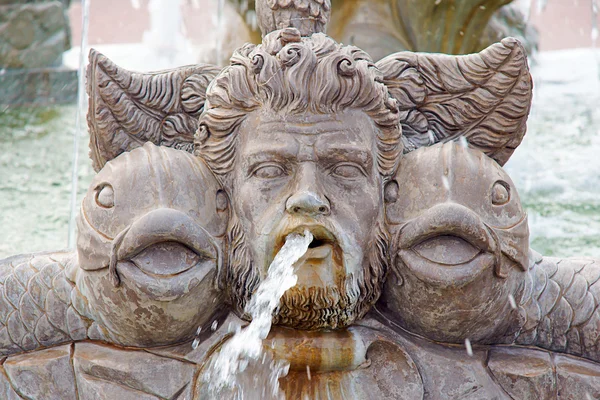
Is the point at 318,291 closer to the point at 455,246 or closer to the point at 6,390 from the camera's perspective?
the point at 455,246

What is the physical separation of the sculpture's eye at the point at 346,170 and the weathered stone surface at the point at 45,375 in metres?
0.77

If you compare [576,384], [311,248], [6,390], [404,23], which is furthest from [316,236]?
[404,23]

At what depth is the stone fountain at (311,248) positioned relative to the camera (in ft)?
6.59

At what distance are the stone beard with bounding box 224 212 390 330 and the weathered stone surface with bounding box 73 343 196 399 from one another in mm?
200

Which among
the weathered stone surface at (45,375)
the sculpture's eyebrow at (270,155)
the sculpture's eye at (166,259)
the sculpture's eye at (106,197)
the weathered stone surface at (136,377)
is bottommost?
the weathered stone surface at (45,375)

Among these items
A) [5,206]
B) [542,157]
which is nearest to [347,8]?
[542,157]

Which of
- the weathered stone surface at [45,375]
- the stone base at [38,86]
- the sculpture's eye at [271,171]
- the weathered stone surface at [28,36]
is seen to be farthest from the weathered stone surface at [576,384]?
the weathered stone surface at [28,36]

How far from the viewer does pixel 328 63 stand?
2014mm

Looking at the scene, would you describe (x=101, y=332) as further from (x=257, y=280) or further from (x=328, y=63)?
(x=328, y=63)

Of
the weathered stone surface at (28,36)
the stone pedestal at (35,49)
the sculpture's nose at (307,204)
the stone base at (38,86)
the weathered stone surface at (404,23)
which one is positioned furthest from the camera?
the weathered stone surface at (28,36)

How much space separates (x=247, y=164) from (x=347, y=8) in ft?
9.90

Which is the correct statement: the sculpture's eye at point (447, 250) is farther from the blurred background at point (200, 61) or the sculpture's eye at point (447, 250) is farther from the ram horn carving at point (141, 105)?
the blurred background at point (200, 61)

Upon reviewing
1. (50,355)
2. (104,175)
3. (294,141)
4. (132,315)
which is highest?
(294,141)

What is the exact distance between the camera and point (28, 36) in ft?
21.6
